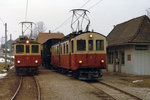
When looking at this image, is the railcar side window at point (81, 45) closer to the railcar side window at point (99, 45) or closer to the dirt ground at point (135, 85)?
the railcar side window at point (99, 45)

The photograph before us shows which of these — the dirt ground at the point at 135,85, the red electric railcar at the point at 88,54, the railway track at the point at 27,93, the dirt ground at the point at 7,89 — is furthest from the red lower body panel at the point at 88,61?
the dirt ground at the point at 7,89

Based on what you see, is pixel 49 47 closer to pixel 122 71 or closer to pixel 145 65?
pixel 122 71

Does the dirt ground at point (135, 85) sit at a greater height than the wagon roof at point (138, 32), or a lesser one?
lesser

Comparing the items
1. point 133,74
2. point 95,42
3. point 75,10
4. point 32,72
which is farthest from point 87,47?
point 32,72

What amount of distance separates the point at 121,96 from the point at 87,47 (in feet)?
20.8

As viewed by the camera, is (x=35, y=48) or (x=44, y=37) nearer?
(x=35, y=48)

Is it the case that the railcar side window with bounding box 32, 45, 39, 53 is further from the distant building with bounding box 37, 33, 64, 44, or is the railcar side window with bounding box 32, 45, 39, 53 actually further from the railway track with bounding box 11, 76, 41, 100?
the distant building with bounding box 37, 33, 64, 44

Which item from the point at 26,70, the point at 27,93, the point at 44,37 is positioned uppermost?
the point at 44,37

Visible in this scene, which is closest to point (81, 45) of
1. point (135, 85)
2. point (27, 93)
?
point (135, 85)

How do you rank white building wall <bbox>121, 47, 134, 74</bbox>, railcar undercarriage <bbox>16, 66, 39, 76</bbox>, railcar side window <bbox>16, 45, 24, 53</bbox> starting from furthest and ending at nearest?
railcar undercarriage <bbox>16, 66, 39, 76</bbox> < railcar side window <bbox>16, 45, 24, 53</bbox> < white building wall <bbox>121, 47, 134, 74</bbox>

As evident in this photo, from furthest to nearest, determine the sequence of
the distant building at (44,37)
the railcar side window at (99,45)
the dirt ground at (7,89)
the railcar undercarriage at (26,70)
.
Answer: the distant building at (44,37) < the railcar undercarriage at (26,70) < the railcar side window at (99,45) < the dirt ground at (7,89)

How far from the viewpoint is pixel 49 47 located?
30297mm

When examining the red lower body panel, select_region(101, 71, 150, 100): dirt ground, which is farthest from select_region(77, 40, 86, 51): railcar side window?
select_region(101, 71, 150, 100): dirt ground

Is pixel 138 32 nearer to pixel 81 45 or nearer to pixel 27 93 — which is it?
pixel 81 45
